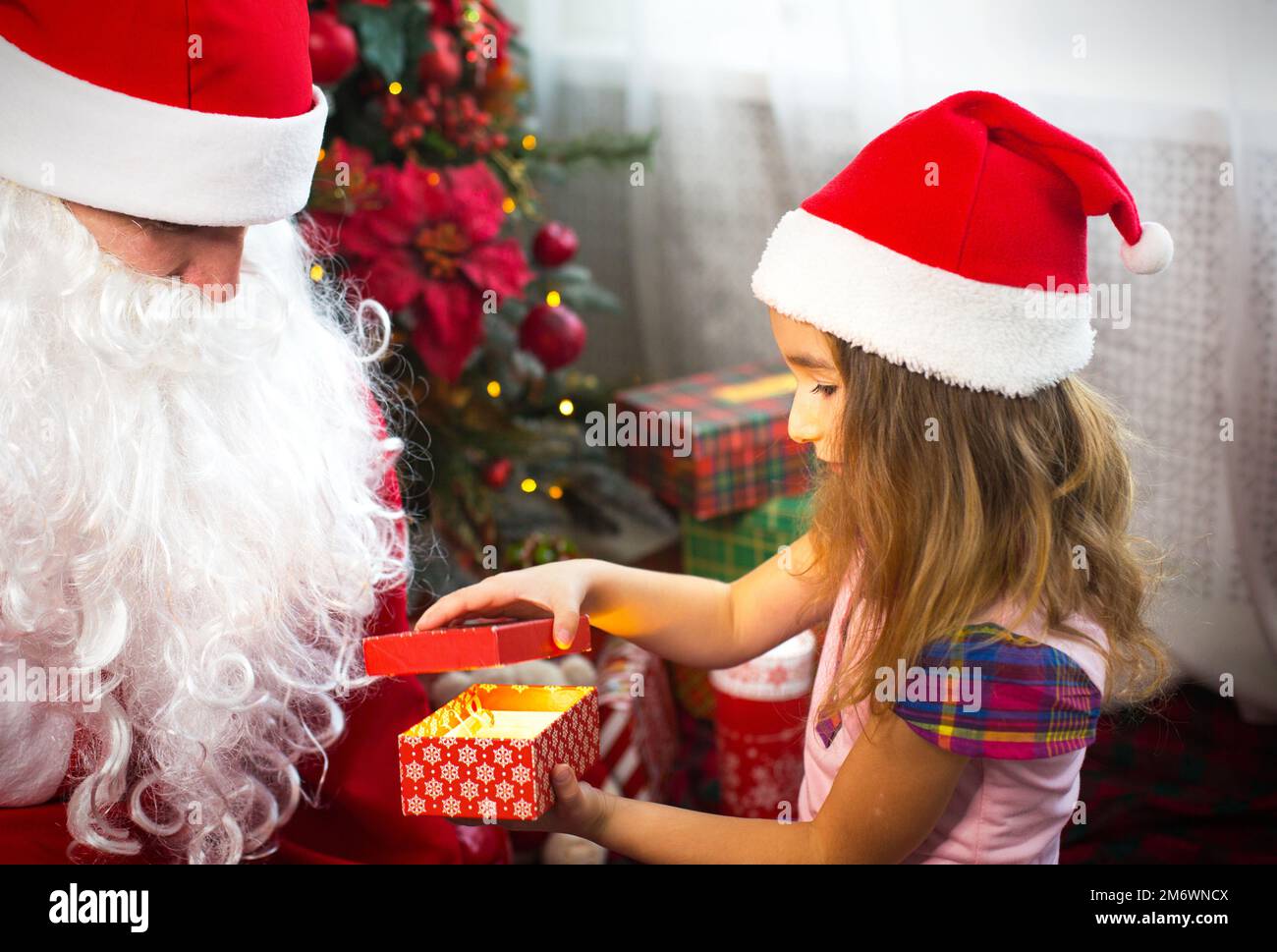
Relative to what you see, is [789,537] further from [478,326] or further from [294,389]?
[294,389]

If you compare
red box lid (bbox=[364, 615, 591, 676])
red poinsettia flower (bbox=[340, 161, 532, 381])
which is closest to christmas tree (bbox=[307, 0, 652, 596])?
red poinsettia flower (bbox=[340, 161, 532, 381])

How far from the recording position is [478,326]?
5.28ft

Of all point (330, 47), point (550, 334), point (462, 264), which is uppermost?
point (330, 47)

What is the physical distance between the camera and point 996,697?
912mm

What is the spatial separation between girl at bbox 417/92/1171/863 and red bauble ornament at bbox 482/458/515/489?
2.56 feet

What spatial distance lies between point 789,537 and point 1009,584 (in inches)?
35.0

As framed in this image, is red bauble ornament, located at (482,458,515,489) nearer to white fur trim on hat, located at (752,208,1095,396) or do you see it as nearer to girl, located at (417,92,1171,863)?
girl, located at (417,92,1171,863)

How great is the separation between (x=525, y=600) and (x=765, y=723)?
682mm

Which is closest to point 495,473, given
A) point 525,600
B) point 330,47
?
point 330,47

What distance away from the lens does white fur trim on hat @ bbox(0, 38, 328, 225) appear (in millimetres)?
900

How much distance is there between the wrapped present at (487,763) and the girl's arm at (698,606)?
5.5 inches

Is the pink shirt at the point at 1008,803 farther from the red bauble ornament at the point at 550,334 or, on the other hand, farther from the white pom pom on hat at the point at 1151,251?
the red bauble ornament at the point at 550,334

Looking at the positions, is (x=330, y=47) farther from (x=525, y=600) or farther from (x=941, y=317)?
(x=941, y=317)
